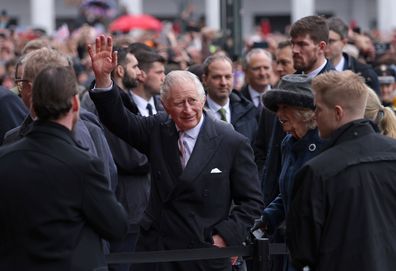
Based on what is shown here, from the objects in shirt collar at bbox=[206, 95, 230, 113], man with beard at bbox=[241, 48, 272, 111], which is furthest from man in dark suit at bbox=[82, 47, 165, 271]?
man with beard at bbox=[241, 48, 272, 111]

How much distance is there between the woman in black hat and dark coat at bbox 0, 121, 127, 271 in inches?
60.5

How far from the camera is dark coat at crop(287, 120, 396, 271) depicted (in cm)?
606

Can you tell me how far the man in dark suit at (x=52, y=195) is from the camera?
226 inches

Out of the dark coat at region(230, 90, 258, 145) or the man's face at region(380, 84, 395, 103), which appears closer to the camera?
the dark coat at region(230, 90, 258, 145)

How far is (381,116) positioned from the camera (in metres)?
7.84

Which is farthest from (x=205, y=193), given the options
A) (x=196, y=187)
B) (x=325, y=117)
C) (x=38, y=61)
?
(x=325, y=117)

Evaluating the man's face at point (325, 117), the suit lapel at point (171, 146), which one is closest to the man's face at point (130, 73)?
the suit lapel at point (171, 146)

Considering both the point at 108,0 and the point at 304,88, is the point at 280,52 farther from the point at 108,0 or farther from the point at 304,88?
the point at 108,0

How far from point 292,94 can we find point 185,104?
2.70ft

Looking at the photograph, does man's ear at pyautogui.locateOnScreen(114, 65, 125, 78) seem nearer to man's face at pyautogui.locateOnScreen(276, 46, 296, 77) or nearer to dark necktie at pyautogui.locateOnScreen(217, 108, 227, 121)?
dark necktie at pyautogui.locateOnScreen(217, 108, 227, 121)

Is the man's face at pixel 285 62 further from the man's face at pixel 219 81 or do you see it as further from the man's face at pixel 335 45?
the man's face at pixel 219 81

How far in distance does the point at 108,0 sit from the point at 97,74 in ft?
71.2

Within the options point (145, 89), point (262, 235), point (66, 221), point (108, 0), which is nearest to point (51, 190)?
point (66, 221)

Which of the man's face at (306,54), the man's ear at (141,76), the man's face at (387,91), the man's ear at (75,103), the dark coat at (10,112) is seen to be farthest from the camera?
the man's face at (387,91)
